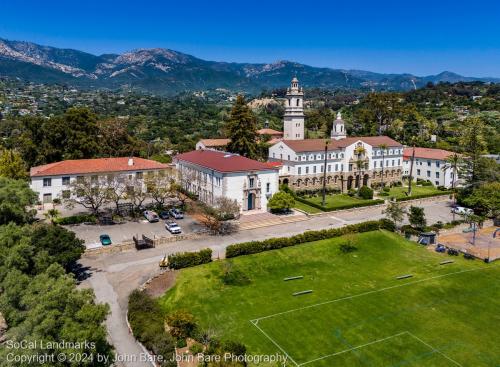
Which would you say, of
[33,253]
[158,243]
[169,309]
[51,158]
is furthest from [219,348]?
[51,158]

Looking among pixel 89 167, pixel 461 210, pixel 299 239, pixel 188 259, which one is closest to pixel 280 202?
pixel 299 239

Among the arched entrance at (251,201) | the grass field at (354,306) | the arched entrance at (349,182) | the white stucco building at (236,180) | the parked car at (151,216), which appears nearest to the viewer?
the grass field at (354,306)

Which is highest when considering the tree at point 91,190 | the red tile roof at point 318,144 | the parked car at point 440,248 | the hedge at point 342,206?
the red tile roof at point 318,144

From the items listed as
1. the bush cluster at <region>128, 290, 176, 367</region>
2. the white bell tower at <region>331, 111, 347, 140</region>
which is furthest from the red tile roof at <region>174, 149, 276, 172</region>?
the bush cluster at <region>128, 290, 176, 367</region>

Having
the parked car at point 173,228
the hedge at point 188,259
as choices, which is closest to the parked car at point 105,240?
the parked car at point 173,228

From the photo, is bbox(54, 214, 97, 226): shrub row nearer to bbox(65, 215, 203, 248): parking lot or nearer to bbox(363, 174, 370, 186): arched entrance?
bbox(65, 215, 203, 248): parking lot

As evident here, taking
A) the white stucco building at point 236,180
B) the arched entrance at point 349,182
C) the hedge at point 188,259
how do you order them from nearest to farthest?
the hedge at point 188,259
the white stucco building at point 236,180
the arched entrance at point 349,182

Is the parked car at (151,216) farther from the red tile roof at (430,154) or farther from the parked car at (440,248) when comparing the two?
the red tile roof at (430,154)
